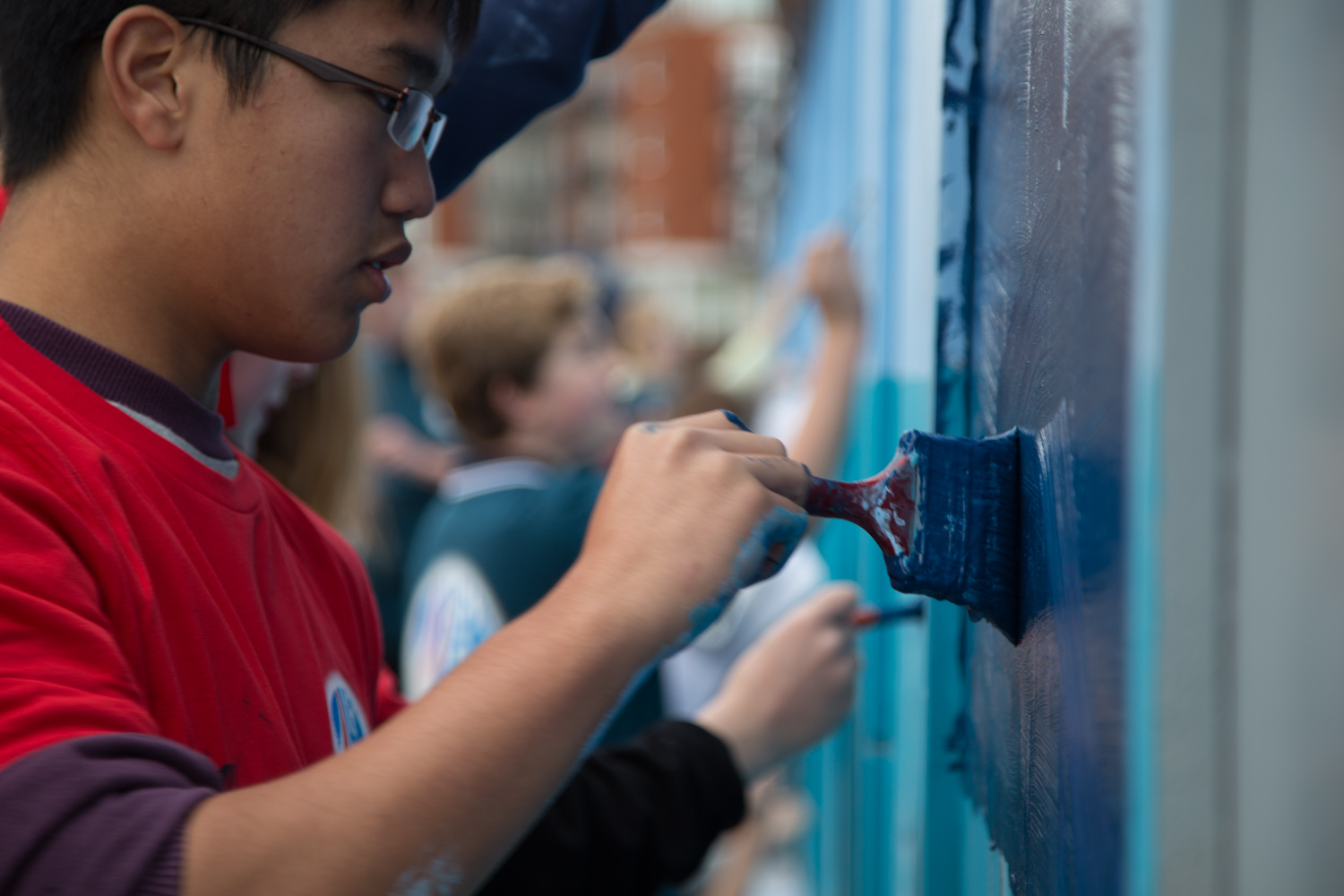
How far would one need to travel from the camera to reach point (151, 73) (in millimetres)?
702

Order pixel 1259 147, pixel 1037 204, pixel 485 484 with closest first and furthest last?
pixel 1259 147 → pixel 1037 204 → pixel 485 484

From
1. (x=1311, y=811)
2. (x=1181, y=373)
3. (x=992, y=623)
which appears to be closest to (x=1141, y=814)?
(x=1311, y=811)

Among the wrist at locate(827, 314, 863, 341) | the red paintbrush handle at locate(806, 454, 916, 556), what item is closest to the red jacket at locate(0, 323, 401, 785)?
the red paintbrush handle at locate(806, 454, 916, 556)

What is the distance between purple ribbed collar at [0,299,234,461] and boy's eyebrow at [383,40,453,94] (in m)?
0.27

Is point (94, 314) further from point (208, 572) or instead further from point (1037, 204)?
point (1037, 204)

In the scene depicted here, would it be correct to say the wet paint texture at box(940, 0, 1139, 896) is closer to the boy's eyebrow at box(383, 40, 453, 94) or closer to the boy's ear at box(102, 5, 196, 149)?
the boy's eyebrow at box(383, 40, 453, 94)

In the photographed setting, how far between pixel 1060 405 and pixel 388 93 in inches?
18.9

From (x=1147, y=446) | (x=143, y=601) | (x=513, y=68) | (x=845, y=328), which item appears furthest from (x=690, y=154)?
(x=1147, y=446)

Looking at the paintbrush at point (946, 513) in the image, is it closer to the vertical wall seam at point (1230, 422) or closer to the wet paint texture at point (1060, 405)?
the wet paint texture at point (1060, 405)

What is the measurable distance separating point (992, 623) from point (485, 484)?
152cm

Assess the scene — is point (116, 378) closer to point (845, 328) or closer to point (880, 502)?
point (880, 502)

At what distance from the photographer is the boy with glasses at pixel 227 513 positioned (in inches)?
19.8

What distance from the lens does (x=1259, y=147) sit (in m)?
0.37

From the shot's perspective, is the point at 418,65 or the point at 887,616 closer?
the point at 418,65
